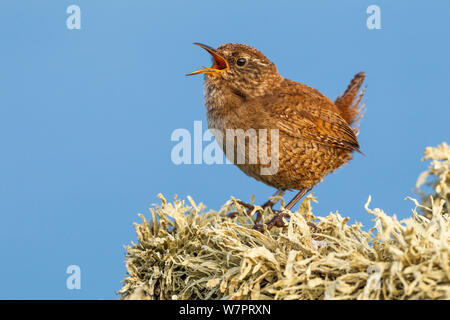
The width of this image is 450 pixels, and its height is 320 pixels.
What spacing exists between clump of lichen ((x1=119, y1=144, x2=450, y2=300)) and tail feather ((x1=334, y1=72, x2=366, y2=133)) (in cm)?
78

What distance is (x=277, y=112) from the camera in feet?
12.3

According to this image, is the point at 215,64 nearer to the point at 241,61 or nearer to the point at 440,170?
the point at 241,61

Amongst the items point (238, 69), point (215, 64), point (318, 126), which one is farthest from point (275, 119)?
point (215, 64)

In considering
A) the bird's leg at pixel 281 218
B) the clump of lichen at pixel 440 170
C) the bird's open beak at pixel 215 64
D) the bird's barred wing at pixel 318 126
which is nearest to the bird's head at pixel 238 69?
the bird's open beak at pixel 215 64

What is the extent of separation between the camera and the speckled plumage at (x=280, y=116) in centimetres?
370

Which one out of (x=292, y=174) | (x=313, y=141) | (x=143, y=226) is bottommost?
(x=143, y=226)

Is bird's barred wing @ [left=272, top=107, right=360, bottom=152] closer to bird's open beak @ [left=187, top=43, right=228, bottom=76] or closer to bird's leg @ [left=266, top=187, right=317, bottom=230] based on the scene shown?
bird's leg @ [left=266, top=187, right=317, bottom=230]

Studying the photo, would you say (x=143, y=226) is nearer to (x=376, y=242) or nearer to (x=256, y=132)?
(x=256, y=132)

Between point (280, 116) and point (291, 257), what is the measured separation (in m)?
1.32

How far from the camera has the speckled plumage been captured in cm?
370

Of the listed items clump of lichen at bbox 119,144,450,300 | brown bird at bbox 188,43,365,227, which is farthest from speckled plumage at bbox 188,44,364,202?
clump of lichen at bbox 119,144,450,300
